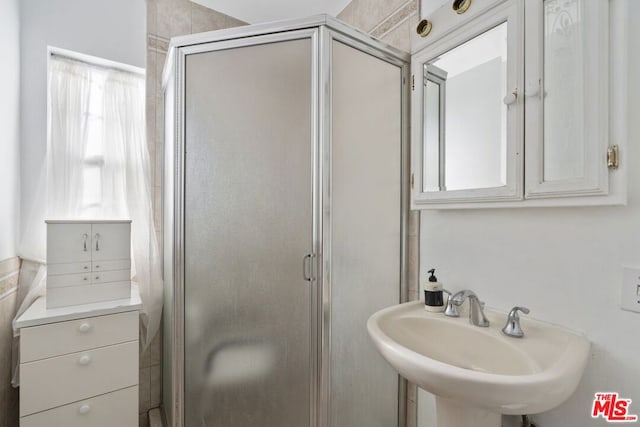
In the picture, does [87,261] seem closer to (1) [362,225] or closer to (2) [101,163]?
(2) [101,163]

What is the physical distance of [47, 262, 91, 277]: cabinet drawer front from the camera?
4.67ft

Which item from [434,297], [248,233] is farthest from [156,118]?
[434,297]

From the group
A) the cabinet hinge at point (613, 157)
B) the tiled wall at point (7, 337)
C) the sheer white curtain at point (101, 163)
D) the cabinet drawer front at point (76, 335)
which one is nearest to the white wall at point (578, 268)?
the cabinet hinge at point (613, 157)

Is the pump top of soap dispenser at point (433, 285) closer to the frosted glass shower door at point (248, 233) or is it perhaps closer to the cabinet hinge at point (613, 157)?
the frosted glass shower door at point (248, 233)

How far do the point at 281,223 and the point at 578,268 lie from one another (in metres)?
1.02

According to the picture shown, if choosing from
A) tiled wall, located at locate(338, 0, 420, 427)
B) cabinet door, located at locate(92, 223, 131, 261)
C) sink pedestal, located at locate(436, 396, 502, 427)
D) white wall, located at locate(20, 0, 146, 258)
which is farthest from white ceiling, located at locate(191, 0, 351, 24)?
sink pedestal, located at locate(436, 396, 502, 427)

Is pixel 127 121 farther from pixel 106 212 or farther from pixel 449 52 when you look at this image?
pixel 449 52

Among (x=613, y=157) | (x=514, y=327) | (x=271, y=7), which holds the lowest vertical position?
(x=514, y=327)

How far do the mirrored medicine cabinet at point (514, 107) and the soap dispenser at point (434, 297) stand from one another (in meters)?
0.33

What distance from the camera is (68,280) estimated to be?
1.45m

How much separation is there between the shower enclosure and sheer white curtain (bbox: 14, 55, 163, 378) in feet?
1.56

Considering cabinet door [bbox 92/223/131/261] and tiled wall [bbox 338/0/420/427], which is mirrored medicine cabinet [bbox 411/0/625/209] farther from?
cabinet door [bbox 92/223/131/261]

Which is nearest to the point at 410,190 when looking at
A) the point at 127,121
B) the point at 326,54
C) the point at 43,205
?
the point at 326,54

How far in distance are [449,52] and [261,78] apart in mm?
800
